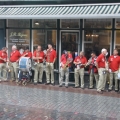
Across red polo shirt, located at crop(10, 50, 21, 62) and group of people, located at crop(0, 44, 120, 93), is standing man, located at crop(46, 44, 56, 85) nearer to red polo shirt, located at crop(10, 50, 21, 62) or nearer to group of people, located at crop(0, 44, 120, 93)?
group of people, located at crop(0, 44, 120, 93)

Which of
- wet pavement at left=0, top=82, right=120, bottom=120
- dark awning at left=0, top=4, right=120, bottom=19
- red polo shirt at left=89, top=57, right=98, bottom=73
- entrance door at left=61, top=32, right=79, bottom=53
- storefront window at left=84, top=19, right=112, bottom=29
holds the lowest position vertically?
wet pavement at left=0, top=82, right=120, bottom=120

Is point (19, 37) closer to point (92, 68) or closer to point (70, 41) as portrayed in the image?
point (70, 41)

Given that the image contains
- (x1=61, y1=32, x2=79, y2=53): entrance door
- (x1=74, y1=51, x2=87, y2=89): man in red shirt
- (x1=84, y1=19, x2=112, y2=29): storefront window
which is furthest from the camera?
(x1=61, y1=32, x2=79, y2=53): entrance door

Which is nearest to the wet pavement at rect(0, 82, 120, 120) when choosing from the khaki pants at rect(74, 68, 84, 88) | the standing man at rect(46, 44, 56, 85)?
the khaki pants at rect(74, 68, 84, 88)

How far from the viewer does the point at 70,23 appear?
46.0 feet

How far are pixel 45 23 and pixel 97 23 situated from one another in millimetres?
2590

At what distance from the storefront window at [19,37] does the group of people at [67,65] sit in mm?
370

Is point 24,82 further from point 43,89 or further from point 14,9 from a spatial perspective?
point 14,9

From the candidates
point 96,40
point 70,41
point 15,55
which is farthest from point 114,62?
point 15,55

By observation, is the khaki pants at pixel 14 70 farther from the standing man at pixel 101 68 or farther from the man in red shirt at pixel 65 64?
the standing man at pixel 101 68

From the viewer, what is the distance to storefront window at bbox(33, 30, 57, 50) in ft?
47.2

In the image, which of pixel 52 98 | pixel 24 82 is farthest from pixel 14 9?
pixel 52 98

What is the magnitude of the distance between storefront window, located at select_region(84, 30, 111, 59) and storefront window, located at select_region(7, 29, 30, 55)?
3073 millimetres

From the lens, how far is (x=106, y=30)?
1341 centimetres
